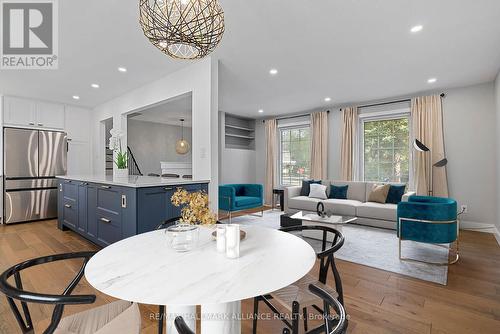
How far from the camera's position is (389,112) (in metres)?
5.40

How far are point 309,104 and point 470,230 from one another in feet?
13.3

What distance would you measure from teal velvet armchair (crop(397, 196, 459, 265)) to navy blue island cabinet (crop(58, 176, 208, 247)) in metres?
2.60

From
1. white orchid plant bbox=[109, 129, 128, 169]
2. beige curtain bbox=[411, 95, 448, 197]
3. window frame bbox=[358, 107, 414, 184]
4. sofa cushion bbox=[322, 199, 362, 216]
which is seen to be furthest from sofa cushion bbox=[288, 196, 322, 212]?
white orchid plant bbox=[109, 129, 128, 169]

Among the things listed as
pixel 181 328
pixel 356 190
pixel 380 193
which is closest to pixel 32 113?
pixel 181 328

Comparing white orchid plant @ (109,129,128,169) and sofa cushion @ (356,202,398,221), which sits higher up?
white orchid plant @ (109,129,128,169)

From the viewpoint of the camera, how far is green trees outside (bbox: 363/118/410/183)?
17.5 feet

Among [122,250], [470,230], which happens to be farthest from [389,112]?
[122,250]

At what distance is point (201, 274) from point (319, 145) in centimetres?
586

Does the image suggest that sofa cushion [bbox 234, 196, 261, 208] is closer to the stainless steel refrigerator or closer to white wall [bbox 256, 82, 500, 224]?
white wall [bbox 256, 82, 500, 224]

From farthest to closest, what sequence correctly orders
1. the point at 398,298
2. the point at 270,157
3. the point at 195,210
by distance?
1. the point at 270,157
2. the point at 398,298
3. the point at 195,210

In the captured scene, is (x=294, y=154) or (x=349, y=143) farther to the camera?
(x=294, y=154)

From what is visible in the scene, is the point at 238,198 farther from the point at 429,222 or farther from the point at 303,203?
the point at 429,222

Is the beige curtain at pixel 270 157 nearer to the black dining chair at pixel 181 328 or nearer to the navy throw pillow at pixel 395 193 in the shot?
the navy throw pillow at pixel 395 193

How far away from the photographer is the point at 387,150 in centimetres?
556
